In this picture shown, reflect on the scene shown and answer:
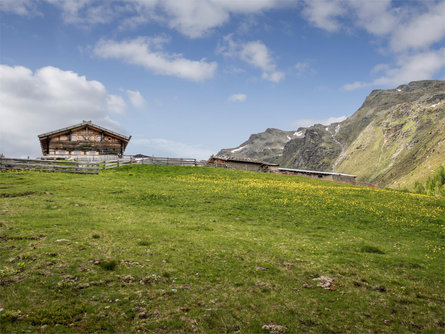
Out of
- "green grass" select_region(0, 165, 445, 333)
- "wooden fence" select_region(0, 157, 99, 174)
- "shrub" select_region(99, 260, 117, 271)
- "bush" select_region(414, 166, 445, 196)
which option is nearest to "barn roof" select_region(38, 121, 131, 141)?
"wooden fence" select_region(0, 157, 99, 174)

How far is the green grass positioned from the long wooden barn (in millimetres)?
40671

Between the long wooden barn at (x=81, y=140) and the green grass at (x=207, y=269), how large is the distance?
4067 centimetres

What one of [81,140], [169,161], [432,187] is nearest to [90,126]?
[81,140]

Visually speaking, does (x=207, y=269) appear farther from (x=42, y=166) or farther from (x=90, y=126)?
(x=90, y=126)

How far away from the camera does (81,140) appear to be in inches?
2500

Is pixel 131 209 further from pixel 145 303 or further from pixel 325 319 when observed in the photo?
pixel 325 319

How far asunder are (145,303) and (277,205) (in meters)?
20.6

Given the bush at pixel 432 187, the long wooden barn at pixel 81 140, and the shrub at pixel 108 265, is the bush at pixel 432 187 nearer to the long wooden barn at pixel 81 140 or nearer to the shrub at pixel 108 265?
the shrub at pixel 108 265

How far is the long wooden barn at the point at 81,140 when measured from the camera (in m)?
62.2

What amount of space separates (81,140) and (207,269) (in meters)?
61.5

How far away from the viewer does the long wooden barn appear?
6216cm

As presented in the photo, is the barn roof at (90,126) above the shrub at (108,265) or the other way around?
above

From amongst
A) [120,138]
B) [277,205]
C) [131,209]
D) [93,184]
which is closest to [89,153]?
[120,138]

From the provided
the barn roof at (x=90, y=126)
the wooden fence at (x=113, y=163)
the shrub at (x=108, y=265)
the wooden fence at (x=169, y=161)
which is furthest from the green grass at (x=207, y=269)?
the barn roof at (x=90, y=126)
